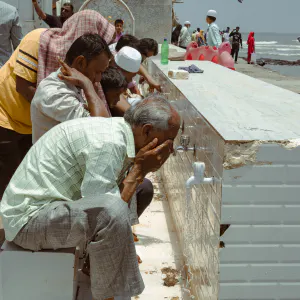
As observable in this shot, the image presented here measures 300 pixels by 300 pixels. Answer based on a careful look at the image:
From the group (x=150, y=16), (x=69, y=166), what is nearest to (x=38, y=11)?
(x=69, y=166)

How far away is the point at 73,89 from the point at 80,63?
16 centimetres

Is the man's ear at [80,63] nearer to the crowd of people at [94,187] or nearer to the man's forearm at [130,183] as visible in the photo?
the crowd of people at [94,187]

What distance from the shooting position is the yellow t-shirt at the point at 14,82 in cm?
341

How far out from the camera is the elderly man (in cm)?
219

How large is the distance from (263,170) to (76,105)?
135 cm

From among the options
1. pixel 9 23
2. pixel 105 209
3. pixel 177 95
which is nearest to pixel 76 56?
pixel 177 95

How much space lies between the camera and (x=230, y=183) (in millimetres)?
2008

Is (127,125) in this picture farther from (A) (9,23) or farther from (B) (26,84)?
(A) (9,23)

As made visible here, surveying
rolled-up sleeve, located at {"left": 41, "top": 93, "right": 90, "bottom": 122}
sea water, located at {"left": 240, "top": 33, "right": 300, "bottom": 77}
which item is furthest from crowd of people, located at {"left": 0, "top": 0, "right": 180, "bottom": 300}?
sea water, located at {"left": 240, "top": 33, "right": 300, "bottom": 77}

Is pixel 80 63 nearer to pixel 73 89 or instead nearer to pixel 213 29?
pixel 73 89

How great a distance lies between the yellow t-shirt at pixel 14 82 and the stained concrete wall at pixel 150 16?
1142cm

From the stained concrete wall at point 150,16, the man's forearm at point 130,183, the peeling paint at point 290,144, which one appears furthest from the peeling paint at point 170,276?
the stained concrete wall at point 150,16

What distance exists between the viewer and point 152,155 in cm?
221

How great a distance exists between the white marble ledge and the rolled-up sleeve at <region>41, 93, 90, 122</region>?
2.16 feet
